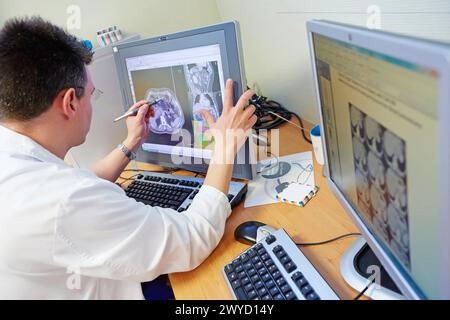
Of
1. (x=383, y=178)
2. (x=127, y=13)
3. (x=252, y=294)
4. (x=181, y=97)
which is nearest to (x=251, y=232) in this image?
(x=252, y=294)

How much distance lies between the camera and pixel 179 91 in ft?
3.67

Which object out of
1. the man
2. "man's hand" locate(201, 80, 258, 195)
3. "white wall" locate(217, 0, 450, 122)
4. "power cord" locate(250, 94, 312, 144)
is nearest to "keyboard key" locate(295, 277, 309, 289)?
the man

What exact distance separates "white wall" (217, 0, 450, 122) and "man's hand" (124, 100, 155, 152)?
1.85ft

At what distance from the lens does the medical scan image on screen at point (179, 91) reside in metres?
1.00

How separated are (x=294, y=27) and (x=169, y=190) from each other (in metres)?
0.72

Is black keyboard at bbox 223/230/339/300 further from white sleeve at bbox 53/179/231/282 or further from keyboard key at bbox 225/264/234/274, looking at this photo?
white sleeve at bbox 53/179/231/282

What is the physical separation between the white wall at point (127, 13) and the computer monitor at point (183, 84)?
54cm

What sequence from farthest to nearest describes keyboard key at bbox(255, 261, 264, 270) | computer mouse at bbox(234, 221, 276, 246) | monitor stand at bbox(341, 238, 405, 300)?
computer mouse at bbox(234, 221, 276, 246) → keyboard key at bbox(255, 261, 264, 270) → monitor stand at bbox(341, 238, 405, 300)

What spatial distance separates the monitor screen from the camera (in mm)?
371

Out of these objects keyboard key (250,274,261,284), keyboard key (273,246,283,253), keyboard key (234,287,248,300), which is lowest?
keyboard key (234,287,248,300)

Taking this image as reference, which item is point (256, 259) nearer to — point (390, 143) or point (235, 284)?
point (235, 284)
